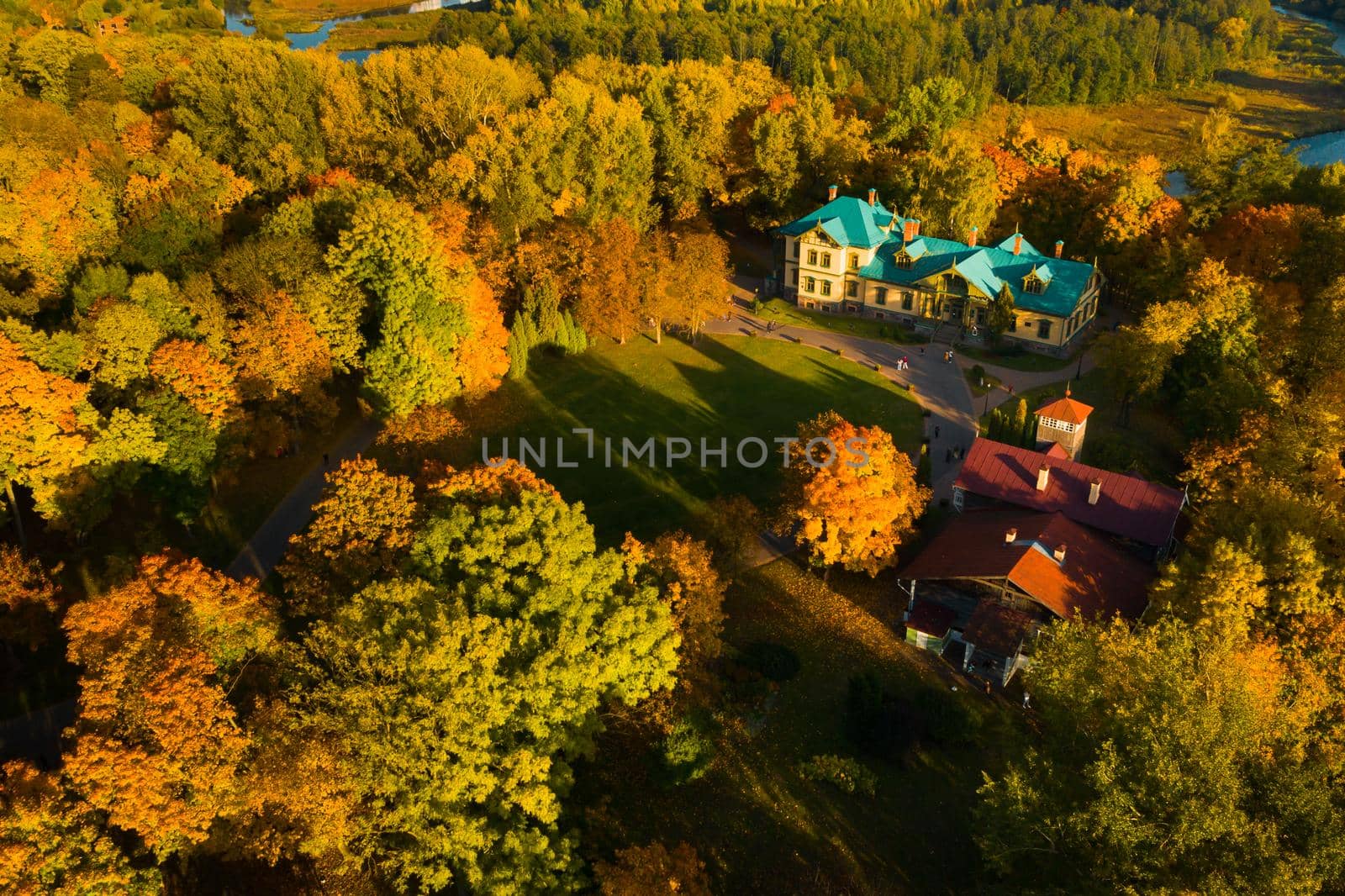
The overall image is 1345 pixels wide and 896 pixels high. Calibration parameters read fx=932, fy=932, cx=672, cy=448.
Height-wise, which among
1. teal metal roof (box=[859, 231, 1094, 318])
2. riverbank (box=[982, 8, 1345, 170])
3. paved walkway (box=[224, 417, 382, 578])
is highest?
riverbank (box=[982, 8, 1345, 170])

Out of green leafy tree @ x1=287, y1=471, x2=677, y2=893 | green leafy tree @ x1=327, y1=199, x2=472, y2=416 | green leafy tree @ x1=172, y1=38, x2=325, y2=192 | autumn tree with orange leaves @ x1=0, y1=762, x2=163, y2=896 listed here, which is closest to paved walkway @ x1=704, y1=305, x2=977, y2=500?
green leafy tree @ x1=327, y1=199, x2=472, y2=416

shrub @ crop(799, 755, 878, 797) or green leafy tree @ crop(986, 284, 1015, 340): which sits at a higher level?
green leafy tree @ crop(986, 284, 1015, 340)

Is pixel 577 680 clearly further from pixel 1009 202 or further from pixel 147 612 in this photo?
pixel 1009 202

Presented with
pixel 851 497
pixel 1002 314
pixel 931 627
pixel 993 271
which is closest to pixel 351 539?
pixel 851 497

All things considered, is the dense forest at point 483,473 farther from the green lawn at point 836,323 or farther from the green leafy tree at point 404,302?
the green lawn at point 836,323

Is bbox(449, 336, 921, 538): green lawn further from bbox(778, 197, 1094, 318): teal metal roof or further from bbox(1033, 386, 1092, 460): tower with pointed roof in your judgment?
bbox(778, 197, 1094, 318): teal metal roof

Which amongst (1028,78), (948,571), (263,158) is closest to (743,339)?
(948,571)
